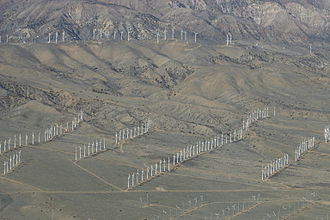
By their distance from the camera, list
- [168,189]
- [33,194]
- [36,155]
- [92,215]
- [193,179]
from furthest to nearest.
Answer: [36,155], [193,179], [168,189], [33,194], [92,215]

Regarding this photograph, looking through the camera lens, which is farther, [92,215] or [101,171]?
[101,171]

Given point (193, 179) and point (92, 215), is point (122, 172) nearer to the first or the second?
point (193, 179)

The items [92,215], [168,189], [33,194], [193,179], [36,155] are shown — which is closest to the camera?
[92,215]

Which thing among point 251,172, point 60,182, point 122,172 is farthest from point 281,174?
point 60,182

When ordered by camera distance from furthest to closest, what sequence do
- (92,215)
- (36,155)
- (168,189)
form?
1. (36,155)
2. (168,189)
3. (92,215)

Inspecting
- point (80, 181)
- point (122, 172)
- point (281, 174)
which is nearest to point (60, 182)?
point (80, 181)

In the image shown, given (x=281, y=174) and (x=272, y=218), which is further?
(x=281, y=174)

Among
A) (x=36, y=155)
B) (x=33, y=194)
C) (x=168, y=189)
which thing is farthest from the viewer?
(x=36, y=155)

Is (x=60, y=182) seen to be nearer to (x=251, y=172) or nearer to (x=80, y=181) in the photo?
(x=80, y=181)
